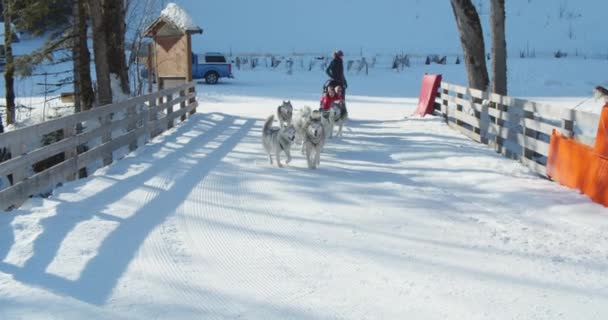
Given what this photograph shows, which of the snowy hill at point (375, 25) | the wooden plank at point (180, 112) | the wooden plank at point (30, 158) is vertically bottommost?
the wooden plank at point (30, 158)

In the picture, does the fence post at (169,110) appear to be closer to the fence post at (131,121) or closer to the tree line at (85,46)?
the tree line at (85,46)

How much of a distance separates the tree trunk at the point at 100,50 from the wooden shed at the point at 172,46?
495cm

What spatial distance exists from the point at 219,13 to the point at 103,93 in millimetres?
57855

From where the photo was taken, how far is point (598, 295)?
175 inches

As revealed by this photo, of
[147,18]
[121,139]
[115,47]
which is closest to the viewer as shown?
[121,139]

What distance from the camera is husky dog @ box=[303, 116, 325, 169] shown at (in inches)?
364

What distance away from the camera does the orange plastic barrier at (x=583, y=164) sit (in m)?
6.77

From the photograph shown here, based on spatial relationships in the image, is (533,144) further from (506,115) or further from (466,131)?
(466,131)

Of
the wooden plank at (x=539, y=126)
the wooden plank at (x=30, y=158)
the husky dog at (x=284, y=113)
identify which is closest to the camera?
the wooden plank at (x=30, y=158)

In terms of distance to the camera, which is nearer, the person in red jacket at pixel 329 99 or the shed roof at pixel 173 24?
the person in red jacket at pixel 329 99

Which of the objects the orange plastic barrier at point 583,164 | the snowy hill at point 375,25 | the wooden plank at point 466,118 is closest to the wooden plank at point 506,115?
the wooden plank at point 466,118

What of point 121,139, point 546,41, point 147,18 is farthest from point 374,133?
point 546,41

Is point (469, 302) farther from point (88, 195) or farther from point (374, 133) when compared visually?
point (374, 133)

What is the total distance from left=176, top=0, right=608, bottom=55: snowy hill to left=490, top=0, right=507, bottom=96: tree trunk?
43.1 meters
